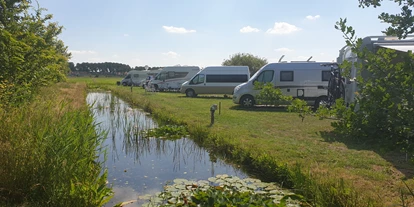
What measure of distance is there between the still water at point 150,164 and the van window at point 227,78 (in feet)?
44.3

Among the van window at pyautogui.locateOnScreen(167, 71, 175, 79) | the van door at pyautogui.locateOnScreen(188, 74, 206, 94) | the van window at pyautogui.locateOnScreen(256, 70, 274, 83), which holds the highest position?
the van window at pyautogui.locateOnScreen(167, 71, 175, 79)

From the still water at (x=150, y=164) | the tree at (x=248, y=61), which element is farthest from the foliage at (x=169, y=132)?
the tree at (x=248, y=61)

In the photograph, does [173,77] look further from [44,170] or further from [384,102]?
[384,102]

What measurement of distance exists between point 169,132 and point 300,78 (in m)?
7.78

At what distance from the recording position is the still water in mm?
5562

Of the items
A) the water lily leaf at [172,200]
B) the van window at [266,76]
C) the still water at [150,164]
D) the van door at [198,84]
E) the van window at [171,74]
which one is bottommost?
the still water at [150,164]

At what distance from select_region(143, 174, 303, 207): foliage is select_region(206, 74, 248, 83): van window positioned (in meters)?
17.1

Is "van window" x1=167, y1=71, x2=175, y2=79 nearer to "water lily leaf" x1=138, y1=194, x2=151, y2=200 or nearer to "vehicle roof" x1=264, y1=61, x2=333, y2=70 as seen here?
"vehicle roof" x1=264, y1=61, x2=333, y2=70

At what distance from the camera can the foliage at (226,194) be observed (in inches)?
162

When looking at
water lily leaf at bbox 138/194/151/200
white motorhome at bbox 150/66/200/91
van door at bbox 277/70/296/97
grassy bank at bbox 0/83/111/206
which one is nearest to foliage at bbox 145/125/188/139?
water lily leaf at bbox 138/194/151/200

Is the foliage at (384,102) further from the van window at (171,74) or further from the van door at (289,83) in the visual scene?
the van window at (171,74)

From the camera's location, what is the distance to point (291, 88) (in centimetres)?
1512

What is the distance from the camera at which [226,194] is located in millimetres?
4402

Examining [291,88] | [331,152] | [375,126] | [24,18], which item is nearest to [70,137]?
A: [375,126]
